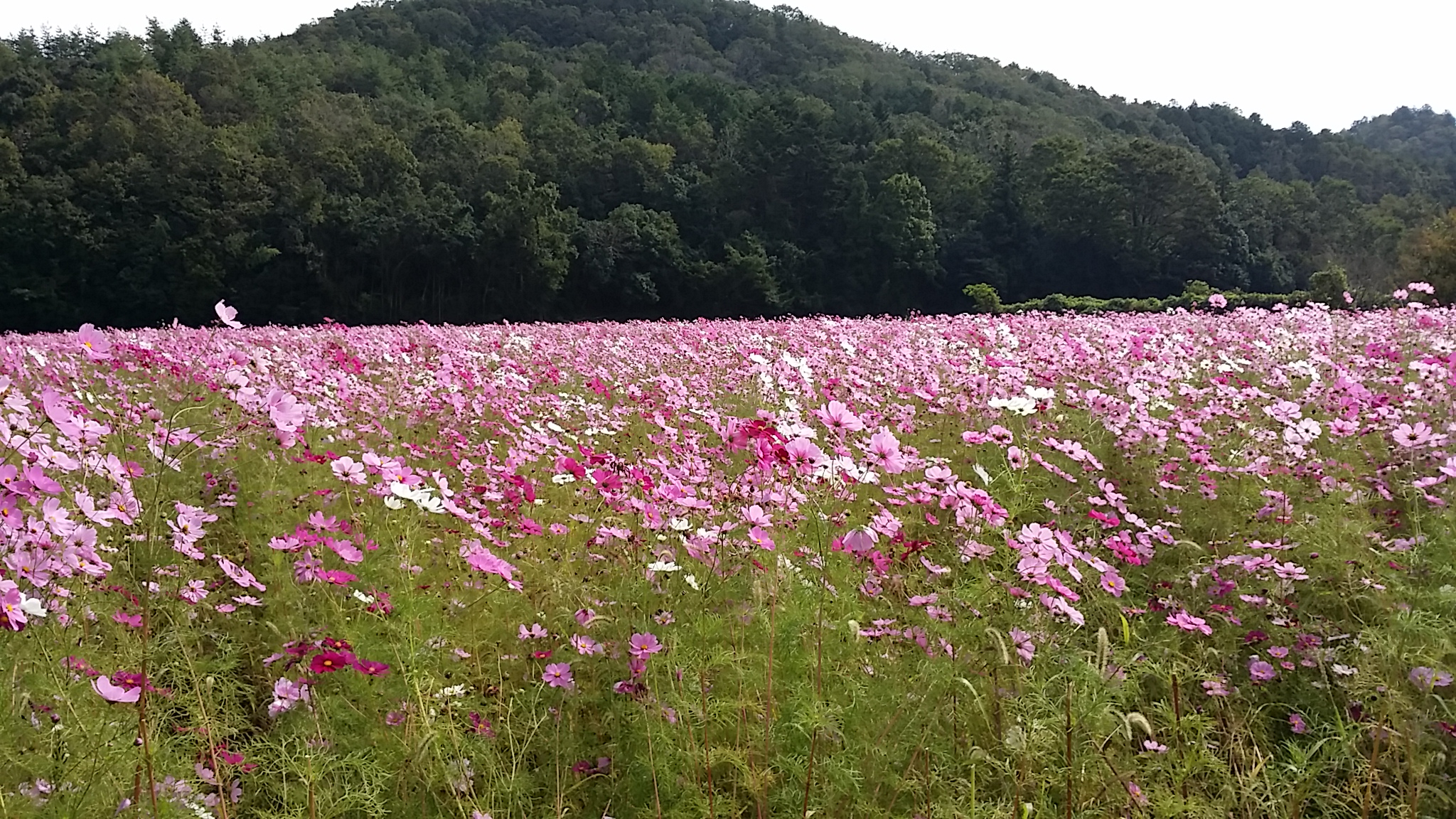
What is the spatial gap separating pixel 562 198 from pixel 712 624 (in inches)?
1465

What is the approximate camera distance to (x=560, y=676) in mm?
1827

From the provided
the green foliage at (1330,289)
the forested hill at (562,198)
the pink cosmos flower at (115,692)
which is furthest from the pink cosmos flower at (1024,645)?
the forested hill at (562,198)

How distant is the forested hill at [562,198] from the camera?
28.8 meters

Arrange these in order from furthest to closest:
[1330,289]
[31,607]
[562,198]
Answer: [562,198] → [1330,289] → [31,607]

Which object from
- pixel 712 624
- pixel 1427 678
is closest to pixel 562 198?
pixel 712 624

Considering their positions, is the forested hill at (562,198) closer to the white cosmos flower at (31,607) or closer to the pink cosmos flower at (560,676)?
the pink cosmos flower at (560,676)

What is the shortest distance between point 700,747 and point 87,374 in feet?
15.7

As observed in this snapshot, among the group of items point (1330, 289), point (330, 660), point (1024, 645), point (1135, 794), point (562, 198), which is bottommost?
point (1135, 794)

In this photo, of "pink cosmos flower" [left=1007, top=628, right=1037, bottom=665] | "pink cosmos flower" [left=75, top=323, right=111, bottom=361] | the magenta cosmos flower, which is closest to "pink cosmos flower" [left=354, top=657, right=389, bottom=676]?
the magenta cosmos flower

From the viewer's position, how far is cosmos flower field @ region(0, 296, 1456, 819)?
→ 1622 millimetres

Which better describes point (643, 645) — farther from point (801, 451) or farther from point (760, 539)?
point (801, 451)

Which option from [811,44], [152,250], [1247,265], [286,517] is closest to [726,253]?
[152,250]

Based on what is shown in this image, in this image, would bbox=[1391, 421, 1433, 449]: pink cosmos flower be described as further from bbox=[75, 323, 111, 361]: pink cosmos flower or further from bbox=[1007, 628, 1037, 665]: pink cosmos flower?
bbox=[75, 323, 111, 361]: pink cosmos flower

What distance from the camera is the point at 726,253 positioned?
34094 mm
